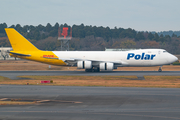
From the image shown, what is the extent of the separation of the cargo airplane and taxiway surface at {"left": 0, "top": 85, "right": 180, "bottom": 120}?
79.9 feet

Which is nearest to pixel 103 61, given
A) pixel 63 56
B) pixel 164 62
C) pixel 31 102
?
pixel 63 56

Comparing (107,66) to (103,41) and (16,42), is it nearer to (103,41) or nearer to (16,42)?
(16,42)

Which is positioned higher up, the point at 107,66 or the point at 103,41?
the point at 103,41

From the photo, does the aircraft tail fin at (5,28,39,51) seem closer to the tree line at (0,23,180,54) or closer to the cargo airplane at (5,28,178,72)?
the cargo airplane at (5,28,178,72)

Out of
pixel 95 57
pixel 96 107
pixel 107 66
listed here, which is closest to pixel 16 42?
pixel 95 57

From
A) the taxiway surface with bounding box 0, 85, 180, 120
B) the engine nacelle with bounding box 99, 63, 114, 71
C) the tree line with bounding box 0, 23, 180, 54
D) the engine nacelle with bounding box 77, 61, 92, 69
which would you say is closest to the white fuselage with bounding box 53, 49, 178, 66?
the engine nacelle with bounding box 77, 61, 92, 69

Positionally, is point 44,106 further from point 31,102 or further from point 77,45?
point 77,45

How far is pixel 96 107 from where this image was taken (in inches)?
682

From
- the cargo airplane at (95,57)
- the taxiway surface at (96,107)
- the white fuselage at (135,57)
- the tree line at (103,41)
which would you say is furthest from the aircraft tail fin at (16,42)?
the tree line at (103,41)

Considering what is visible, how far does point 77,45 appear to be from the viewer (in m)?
152

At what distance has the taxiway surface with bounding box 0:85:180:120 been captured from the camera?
14820mm

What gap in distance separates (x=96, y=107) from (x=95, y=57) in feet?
102

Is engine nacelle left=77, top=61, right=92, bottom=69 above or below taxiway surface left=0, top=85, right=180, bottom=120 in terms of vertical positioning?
above

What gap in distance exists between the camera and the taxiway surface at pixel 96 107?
14820 mm
